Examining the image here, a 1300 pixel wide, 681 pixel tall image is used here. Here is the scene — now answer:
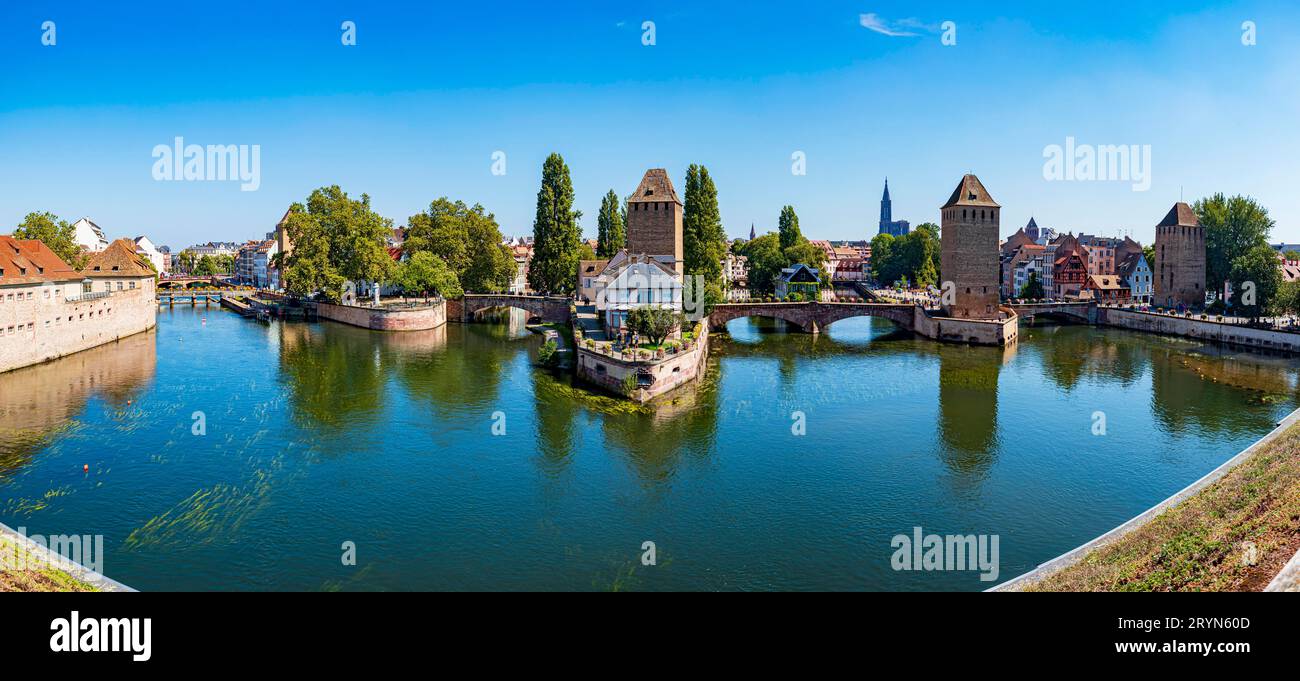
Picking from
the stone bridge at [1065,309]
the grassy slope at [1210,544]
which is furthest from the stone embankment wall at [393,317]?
the grassy slope at [1210,544]

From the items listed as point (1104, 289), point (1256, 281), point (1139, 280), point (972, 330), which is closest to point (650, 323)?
point (972, 330)

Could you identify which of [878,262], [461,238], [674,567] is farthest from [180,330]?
[878,262]

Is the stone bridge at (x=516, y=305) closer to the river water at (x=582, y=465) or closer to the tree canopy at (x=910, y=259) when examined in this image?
the river water at (x=582, y=465)

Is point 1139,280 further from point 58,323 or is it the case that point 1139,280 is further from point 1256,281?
point 58,323

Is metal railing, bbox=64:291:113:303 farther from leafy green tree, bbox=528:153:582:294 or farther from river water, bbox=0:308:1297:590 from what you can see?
leafy green tree, bbox=528:153:582:294

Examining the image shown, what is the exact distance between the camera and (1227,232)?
2645 inches

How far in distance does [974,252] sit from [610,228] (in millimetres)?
32142

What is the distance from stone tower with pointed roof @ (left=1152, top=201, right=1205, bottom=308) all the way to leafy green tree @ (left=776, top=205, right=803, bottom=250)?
37.2 metres

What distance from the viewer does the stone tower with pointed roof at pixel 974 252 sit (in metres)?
58.5

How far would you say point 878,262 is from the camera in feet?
370

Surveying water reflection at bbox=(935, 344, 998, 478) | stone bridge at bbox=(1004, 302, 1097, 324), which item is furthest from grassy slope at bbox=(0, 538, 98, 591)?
stone bridge at bbox=(1004, 302, 1097, 324)

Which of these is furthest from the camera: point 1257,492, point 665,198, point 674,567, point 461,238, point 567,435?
point 461,238
